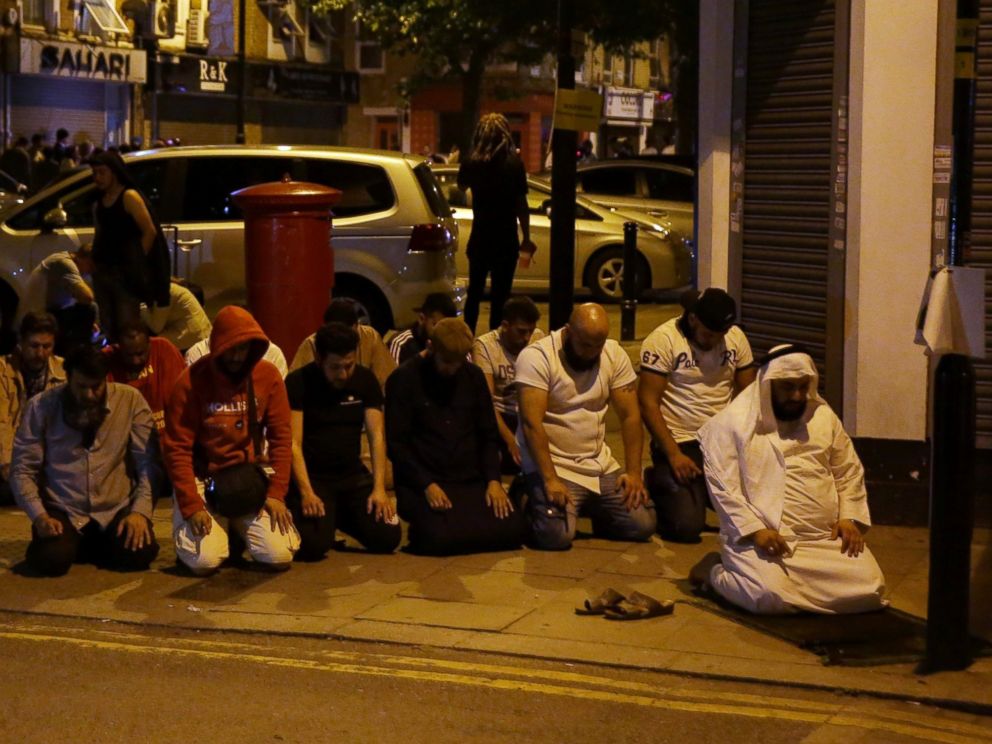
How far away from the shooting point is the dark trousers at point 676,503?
29.6ft

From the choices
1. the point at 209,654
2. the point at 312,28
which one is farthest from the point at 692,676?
the point at 312,28

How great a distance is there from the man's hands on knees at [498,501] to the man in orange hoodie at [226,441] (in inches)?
41.2

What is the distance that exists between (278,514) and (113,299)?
133 inches

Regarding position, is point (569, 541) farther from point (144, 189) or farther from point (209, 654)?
point (144, 189)

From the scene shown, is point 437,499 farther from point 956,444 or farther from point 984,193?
point 984,193

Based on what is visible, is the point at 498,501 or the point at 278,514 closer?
the point at 278,514

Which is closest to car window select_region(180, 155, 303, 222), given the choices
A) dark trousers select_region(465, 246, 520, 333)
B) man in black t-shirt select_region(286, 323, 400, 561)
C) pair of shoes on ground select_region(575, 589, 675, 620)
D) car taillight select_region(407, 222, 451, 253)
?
car taillight select_region(407, 222, 451, 253)

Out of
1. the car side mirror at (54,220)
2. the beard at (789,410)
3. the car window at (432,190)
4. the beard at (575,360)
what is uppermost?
the car window at (432,190)

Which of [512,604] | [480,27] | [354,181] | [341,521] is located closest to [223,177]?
[354,181]

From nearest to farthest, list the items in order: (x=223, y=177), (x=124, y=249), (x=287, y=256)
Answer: (x=287, y=256)
(x=124, y=249)
(x=223, y=177)

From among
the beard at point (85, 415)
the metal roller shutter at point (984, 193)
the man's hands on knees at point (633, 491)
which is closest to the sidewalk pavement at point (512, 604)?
the man's hands on knees at point (633, 491)

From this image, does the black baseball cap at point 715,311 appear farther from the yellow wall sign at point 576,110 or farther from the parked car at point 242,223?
the parked car at point 242,223

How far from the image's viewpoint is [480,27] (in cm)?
3142

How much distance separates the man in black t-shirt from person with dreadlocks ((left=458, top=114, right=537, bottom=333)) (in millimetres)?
4231
